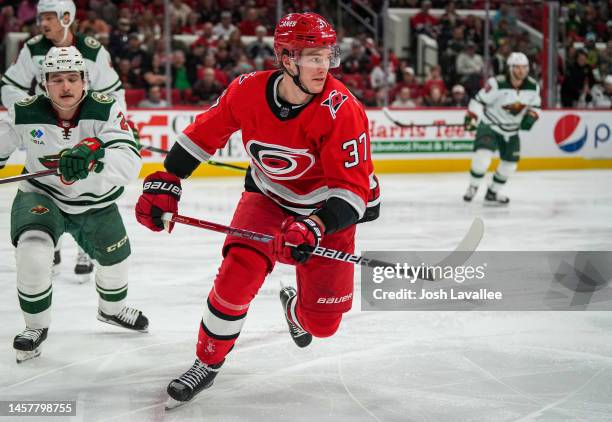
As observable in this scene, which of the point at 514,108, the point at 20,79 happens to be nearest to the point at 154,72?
the point at 514,108

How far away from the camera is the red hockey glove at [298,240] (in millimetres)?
2264

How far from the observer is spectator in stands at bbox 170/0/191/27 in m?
9.55

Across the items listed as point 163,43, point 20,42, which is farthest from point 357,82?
point 20,42

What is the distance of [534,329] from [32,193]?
1.90m

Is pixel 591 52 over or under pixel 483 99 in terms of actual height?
over

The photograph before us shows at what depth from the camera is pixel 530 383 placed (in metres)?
2.61

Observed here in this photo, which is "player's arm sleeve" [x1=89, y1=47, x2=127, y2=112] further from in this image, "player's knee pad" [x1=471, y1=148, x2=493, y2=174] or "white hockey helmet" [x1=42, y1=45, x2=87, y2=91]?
"player's knee pad" [x1=471, y1=148, x2=493, y2=174]

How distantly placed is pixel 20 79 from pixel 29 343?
2.08 meters

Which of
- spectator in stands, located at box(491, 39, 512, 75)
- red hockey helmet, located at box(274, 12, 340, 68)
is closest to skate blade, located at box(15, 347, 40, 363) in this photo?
red hockey helmet, located at box(274, 12, 340, 68)

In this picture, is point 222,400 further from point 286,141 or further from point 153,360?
point 286,141

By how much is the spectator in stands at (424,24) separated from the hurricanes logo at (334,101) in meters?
8.43

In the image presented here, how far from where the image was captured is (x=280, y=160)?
258 centimetres

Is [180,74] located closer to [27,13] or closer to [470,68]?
[27,13]

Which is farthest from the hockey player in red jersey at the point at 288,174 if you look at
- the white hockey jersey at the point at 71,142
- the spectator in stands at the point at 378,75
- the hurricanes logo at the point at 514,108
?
the spectator in stands at the point at 378,75
